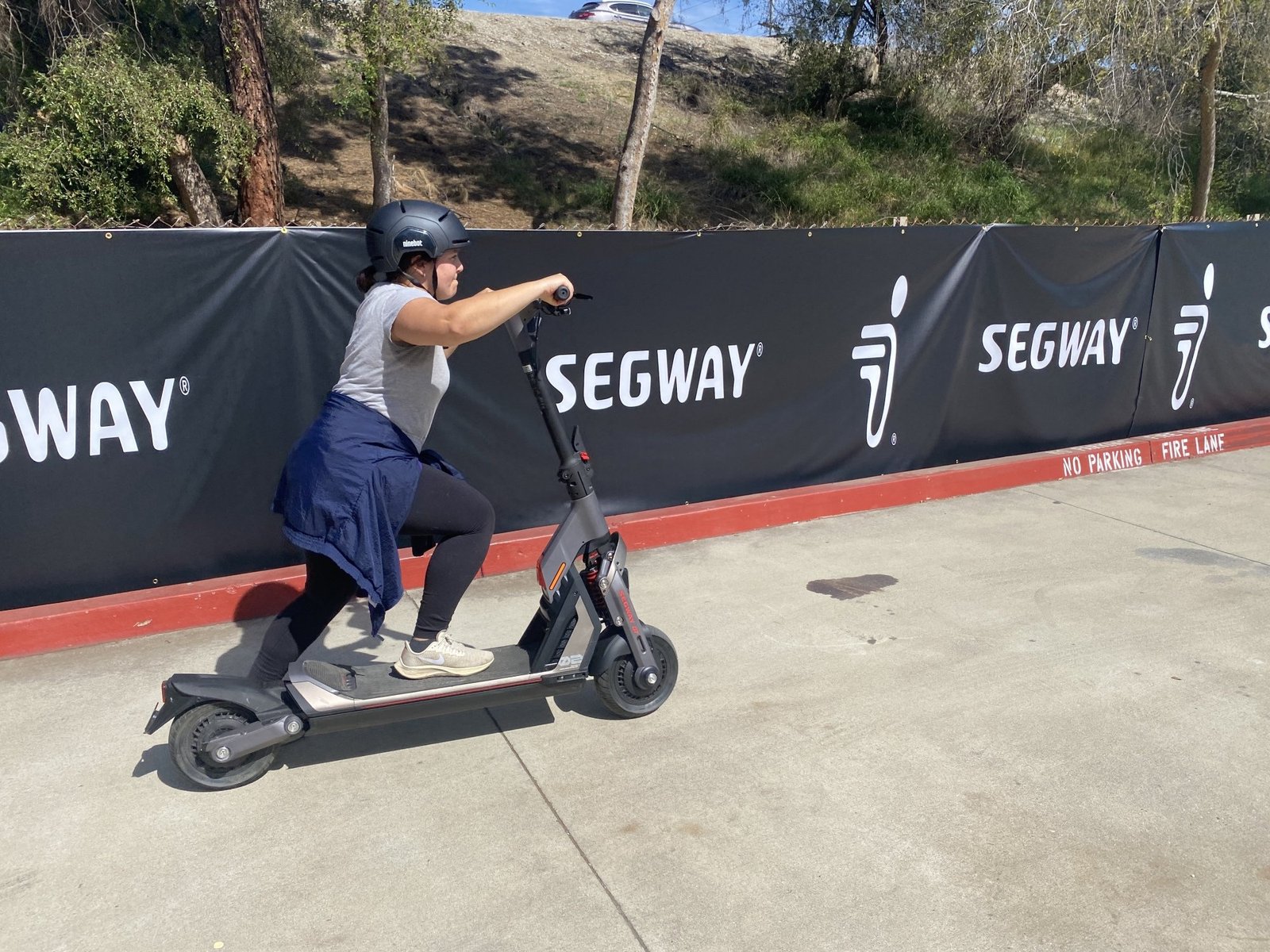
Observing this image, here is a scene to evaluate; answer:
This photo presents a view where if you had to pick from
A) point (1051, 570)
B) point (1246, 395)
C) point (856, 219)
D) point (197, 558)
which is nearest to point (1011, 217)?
point (856, 219)

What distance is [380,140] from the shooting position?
14.8 meters

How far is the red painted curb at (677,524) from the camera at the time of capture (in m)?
4.46

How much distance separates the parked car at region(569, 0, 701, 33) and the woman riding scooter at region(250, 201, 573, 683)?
31743mm

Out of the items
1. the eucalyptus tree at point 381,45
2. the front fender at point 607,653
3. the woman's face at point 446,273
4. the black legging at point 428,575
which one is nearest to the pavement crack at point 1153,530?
the front fender at point 607,653

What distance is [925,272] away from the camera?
661cm

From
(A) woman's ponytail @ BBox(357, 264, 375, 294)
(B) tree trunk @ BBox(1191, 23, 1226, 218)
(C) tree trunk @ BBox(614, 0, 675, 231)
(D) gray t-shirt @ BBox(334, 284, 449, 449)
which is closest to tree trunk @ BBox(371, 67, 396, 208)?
(C) tree trunk @ BBox(614, 0, 675, 231)

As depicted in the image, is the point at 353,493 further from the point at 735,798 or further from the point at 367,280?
the point at 735,798

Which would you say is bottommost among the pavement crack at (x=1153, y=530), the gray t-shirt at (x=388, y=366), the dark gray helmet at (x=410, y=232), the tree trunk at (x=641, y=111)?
the pavement crack at (x=1153, y=530)

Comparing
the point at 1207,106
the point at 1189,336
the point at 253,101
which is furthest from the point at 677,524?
the point at 1207,106

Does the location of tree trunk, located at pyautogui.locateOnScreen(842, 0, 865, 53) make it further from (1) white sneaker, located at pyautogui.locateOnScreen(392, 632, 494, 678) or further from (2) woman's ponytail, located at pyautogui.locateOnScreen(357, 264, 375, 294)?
(1) white sneaker, located at pyautogui.locateOnScreen(392, 632, 494, 678)

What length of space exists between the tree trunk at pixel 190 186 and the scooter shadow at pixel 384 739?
430 inches

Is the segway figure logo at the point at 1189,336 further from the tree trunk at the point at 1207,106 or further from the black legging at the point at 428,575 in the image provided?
the tree trunk at the point at 1207,106

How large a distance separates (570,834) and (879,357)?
4214mm

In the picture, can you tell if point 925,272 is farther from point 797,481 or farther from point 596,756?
point 596,756
